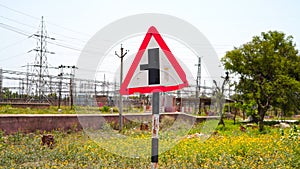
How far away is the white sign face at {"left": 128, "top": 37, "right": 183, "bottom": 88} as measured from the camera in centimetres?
301

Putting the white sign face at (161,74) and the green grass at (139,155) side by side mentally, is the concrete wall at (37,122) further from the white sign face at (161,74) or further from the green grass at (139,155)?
the white sign face at (161,74)

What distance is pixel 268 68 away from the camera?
19.2m

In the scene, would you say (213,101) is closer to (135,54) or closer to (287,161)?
(287,161)

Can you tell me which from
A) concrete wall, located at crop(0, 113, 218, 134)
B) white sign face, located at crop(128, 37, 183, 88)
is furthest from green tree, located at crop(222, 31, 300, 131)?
white sign face, located at crop(128, 37, 183, 88)

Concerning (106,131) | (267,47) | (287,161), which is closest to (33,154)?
(106,131)

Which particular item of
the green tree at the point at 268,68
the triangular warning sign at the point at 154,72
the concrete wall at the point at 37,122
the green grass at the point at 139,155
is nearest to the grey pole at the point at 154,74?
the triangular warning sign at the point at 154,72

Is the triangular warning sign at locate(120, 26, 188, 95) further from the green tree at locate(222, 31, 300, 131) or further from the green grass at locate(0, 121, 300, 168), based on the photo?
the green tree at locate(222, 31, 300, 131)

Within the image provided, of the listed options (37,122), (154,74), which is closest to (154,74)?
(154,74)

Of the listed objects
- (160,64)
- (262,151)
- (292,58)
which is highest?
(292,58)

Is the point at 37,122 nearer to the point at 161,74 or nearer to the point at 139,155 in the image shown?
the point at 139,155

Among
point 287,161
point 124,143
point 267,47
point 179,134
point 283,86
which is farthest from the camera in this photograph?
point 267,47

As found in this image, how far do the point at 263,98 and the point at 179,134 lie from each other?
16161 millimetres

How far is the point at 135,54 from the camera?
10.2 ft

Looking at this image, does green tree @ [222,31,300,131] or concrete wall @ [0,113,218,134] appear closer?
concrete wall @ [0,113,218,134]
